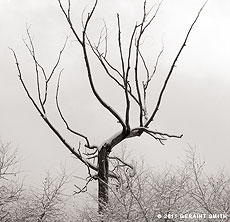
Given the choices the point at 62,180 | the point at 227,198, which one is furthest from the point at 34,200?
the point at 227,198

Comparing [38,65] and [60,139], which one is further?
[38,65]

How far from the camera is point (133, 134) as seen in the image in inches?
236

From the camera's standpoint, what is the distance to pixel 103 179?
19.0 ft

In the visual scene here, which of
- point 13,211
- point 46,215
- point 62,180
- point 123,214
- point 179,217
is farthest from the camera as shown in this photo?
point 62,180

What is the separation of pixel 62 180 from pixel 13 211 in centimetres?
469

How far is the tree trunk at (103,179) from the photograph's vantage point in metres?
5.60

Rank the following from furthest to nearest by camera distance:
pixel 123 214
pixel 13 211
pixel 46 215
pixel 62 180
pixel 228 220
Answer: pixel 62 180, pixel 46 215, pixel 13 211, pixel 228 220, pixel 123 214

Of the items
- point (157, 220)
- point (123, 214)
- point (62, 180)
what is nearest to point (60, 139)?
point (123, 214)

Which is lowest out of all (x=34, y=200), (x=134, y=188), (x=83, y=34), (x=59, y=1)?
(x=134, y=188)

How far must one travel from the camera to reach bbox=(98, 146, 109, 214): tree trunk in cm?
560

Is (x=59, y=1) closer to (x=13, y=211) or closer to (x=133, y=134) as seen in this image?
(x=133, y=134)

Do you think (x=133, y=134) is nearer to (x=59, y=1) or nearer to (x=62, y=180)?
(x=59, y=1)

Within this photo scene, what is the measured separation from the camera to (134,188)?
5.76 metres

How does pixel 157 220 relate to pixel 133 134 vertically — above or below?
below
